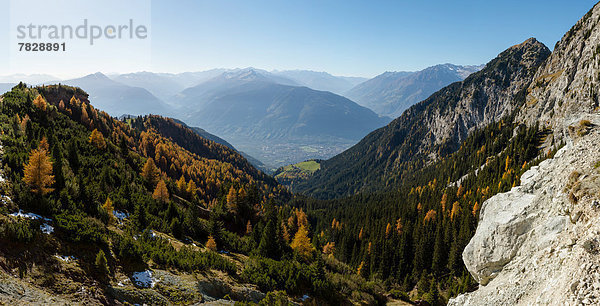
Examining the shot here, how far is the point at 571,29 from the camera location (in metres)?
165

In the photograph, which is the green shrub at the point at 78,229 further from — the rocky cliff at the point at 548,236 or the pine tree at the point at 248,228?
the pine tree at the point at 248,228

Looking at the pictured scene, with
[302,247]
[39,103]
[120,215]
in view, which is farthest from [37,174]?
[39,103]

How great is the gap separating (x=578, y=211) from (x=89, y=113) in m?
158

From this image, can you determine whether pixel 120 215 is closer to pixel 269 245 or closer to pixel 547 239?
pixel 269 245

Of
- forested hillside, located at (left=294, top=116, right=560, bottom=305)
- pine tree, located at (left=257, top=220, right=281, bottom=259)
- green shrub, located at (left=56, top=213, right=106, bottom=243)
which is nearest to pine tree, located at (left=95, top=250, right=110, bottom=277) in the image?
green shrub, located at (left=56, top=213, right=106, bottom=243)

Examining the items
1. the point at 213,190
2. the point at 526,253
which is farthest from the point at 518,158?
the point at 213,190

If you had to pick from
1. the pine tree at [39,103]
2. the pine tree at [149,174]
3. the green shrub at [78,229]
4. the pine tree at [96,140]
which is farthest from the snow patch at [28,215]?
the pine tree at [39,103]

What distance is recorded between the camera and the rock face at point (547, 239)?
15875 mm

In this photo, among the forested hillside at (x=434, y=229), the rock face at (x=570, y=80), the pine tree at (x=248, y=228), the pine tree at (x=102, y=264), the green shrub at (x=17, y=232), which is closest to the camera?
the green shrub at (x=17, y=232)

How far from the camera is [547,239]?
848 inches

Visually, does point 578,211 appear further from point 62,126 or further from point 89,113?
point 89,113

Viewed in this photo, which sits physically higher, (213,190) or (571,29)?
(571,29)

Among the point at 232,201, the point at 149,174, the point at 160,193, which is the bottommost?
the point at 232,201

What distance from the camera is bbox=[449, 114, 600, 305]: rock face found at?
15875mm
